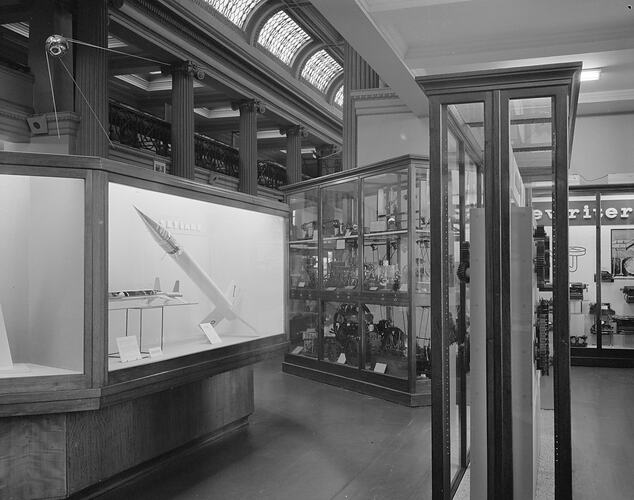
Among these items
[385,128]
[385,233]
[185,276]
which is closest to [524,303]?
[185,276]

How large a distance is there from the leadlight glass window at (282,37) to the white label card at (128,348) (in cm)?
1602

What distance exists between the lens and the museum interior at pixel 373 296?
3.05 m

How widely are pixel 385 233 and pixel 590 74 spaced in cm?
364

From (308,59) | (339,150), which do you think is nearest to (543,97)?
(308,59)

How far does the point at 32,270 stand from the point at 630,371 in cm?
840

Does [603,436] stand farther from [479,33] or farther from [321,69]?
[321,69]

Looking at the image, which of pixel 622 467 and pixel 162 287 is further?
pixel 622 467

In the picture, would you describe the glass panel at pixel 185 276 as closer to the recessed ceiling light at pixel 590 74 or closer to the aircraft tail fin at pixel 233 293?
the aircraft tail fin at pixel 233 293

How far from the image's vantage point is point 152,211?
3.92 metres

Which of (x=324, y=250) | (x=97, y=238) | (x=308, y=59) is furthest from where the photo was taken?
(x=308, y=59)

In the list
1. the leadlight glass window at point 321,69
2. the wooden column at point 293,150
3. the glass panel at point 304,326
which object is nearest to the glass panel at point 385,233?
the glass panel at point 304,326

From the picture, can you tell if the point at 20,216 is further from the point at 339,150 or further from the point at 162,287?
the point at 339,150

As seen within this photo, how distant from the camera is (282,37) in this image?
19.3 metres

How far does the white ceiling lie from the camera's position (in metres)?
6.04
